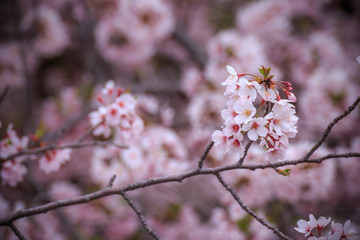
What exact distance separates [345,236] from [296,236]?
4.84ft

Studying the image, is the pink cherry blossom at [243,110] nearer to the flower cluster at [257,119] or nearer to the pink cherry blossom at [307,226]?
the flower cluster at [257,119]

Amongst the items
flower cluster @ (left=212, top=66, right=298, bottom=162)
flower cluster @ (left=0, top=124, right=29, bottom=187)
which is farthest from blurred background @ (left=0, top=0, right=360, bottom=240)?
flower cluster @ (left=212, top=66, right=298, bottom=162)

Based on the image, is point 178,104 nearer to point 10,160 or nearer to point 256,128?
point 10,160

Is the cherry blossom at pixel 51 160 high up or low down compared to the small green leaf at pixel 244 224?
up

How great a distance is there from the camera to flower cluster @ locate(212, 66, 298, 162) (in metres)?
0.85

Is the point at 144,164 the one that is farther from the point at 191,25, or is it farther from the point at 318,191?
the point at 191,25

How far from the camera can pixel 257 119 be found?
83cm

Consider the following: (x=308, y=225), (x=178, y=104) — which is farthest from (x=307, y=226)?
(x=178, y=104)

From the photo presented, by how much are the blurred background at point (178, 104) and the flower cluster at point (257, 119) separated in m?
0.84

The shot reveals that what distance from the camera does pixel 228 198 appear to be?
206 cm

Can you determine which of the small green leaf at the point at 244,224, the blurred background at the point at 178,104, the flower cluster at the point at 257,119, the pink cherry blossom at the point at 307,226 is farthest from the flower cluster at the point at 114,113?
the small green leaf at the point at 244,224

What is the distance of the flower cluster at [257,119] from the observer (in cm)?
85

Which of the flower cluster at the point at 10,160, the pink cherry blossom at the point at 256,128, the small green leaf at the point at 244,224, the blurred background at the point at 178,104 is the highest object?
the blurred background at the point at 178,104

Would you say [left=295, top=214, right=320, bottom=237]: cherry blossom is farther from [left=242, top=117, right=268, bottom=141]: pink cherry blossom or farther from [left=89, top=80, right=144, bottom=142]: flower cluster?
[left=89, top=80, right=144, bottom=142]: flower cluster
